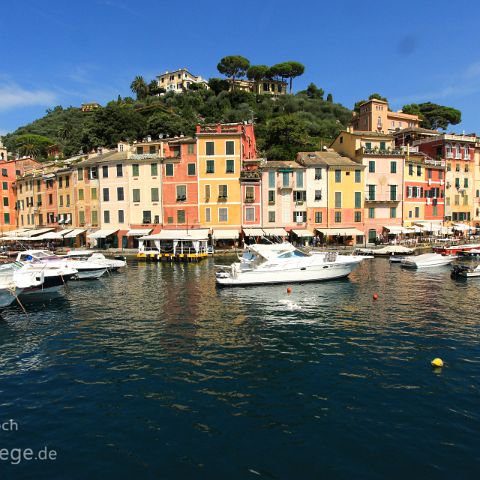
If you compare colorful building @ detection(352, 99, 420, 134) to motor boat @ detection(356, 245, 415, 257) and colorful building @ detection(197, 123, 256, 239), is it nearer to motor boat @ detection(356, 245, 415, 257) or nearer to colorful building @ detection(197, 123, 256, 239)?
motor boat @ detection(356, 245, 415, 257)

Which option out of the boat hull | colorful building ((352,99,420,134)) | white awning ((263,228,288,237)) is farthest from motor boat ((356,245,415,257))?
colorful building ((352,99,420,134))

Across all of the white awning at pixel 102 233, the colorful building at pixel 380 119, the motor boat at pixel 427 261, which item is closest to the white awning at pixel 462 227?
the motor boat at pixel 427 261

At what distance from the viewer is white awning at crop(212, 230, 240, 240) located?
52.6 metres

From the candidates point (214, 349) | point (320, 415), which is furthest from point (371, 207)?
point (320, 415)

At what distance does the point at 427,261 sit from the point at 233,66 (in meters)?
117

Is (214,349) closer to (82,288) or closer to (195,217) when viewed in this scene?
(82,288)

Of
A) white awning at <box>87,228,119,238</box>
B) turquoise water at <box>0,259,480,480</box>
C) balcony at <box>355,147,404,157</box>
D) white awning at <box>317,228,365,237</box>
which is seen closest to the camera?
turquoise water at <box>0,259,480,480</box>

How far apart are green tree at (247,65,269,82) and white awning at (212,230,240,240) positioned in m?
102

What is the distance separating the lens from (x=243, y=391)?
503 inches

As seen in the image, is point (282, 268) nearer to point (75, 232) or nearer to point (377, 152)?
point (377, 152)

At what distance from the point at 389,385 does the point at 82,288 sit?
26317mm

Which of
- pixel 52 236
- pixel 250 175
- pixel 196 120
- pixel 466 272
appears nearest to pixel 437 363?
pixel 466 272

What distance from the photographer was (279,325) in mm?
20344

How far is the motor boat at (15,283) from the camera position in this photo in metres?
22.0
